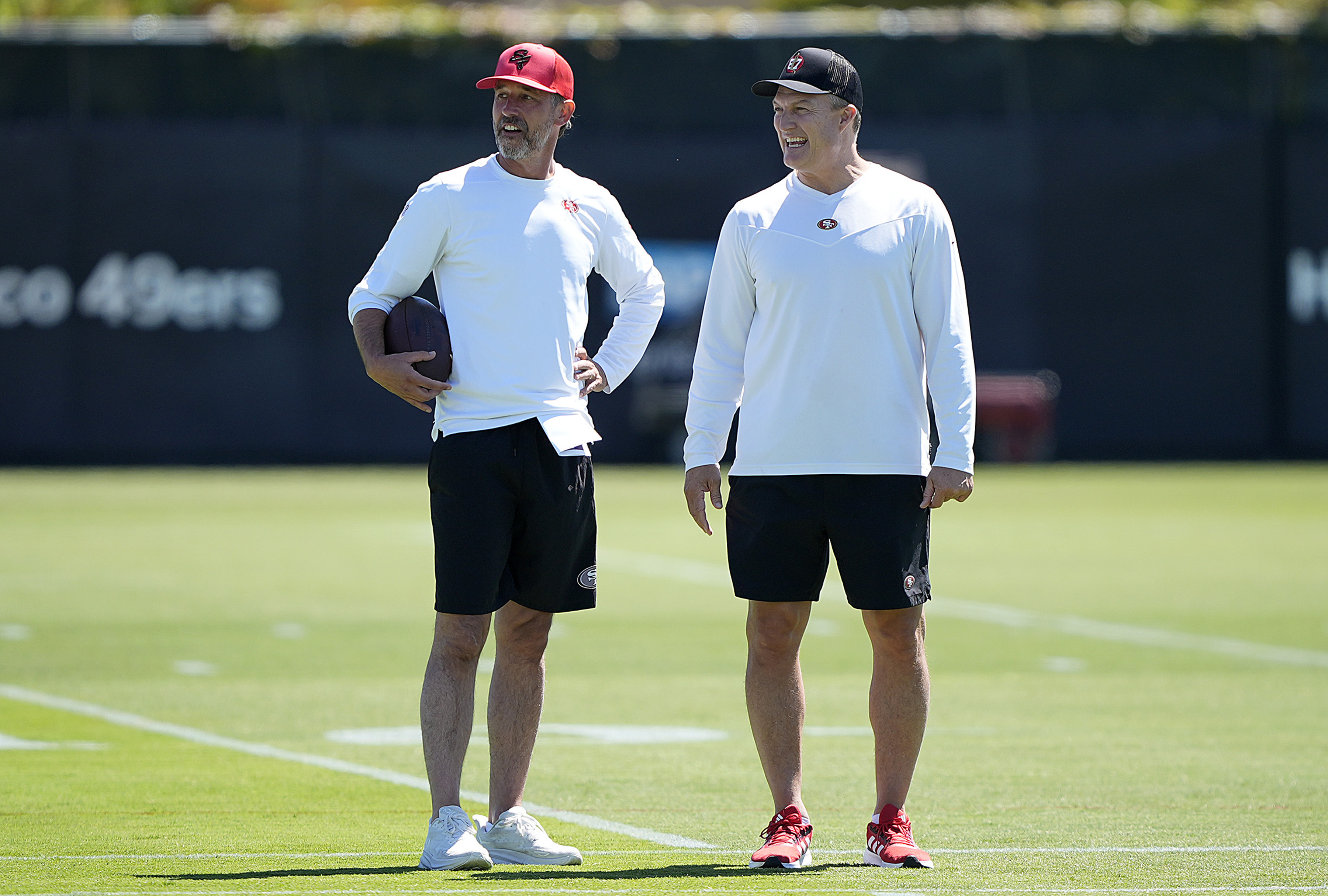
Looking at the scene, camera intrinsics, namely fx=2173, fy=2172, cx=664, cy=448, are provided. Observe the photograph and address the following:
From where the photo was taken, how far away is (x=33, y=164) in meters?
32.5

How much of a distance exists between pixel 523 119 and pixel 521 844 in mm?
2085

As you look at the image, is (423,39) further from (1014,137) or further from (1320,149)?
(1320,149)

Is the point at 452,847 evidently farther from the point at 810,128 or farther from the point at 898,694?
the point at 810,128

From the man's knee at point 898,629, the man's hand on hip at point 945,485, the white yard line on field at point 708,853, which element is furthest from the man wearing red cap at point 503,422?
the man's hand on hip at point 945,485

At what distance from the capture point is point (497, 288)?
628cm

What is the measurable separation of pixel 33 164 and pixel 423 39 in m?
6.12

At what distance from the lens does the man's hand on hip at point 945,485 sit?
6184 millimetres

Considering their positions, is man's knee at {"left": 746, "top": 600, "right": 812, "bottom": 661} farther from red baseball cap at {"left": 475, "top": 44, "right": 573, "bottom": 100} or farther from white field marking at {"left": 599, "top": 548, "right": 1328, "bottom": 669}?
white field marking at {"left": 599, "top": 548, "right": 1328, "bottom": 669}

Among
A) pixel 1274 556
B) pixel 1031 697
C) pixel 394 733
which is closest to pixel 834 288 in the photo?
pixel 394 733

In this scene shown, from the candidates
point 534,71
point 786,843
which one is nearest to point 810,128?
point 534,71

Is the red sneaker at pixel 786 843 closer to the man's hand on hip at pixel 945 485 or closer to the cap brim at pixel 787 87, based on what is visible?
the man's hand on hip at pixel 945 485

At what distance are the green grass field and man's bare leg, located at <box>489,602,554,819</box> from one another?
0.30 metres

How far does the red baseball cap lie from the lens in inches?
246

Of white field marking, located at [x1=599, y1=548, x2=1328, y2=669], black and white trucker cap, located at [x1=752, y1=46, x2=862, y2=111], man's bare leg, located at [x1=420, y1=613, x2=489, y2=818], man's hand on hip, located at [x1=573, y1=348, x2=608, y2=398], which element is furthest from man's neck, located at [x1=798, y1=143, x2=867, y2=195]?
white field marking, located at [x1=599, y1=548, x2=1328, y2=669]
